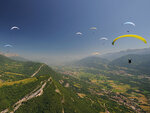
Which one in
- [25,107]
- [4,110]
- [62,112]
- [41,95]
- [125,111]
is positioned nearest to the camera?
[4,110]

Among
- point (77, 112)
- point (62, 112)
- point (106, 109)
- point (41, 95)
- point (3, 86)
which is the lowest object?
point (106, 109)

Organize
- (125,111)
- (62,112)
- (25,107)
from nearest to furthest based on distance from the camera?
(25,107) → (62,112) → (125,111)

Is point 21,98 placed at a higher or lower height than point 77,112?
higher

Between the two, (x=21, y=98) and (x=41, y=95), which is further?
(x=41, y=95)

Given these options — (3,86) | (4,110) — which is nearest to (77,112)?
(4,110)

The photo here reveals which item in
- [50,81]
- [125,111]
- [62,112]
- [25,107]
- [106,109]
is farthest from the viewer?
[125,111]

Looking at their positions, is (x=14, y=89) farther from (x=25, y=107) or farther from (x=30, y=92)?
(x=25, y=107)

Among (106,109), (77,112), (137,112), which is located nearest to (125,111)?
(137,112)

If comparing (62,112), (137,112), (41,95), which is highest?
(41,95)

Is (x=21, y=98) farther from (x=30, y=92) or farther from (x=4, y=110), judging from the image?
(x=4, y=110)
